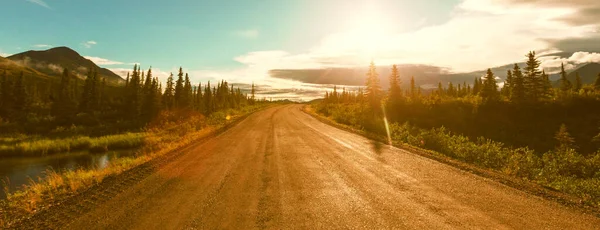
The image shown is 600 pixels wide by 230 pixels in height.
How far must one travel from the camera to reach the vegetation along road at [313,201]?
607cm

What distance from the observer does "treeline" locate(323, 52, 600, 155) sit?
49.5 m

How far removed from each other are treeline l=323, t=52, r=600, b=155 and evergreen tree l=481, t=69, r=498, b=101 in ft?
0.58

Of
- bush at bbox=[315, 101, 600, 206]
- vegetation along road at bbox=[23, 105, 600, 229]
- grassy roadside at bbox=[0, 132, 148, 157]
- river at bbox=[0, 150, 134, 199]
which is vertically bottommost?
river at bbox=[0, 150, 134, 199]

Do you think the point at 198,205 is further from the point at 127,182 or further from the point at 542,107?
the point at 542,107

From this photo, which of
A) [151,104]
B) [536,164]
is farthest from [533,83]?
[151,104]

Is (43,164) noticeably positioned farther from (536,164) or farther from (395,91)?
(395,91)

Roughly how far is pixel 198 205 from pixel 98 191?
361 cm

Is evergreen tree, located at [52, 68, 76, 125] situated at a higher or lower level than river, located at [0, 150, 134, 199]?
higher

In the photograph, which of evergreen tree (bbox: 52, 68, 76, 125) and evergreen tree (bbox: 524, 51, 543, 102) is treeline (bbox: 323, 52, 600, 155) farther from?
evergreen tree (bbox: 52, 68, 76, 125)

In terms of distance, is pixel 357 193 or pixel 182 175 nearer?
pixel 357 193

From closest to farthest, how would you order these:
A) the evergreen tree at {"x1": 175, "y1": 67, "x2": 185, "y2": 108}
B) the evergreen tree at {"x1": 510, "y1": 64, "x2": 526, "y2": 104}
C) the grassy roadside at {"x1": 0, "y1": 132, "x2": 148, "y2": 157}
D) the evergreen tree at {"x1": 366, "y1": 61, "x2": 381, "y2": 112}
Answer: the grassy roadside at {"x1": 0, "y1": 132, "x2": 148, "y2": 157} → the evergreen tree at {"x1": 510, "y1": 64, "x2": 526, "y2": 104} → the evergreen tree at {"x1": 366, "y1": 61, "x2": 381, "y2": 112} → the evergreen tree at {"x1": 175, "y1": 67, "x2": 185, "y2": 108}

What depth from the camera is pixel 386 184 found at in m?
8.80

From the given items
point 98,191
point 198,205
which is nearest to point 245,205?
point 198,205

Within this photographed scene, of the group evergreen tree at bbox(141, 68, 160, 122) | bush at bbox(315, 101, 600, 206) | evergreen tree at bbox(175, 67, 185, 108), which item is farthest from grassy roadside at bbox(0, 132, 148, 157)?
evergreen tree at bbox(175, 67, 185, 108)
